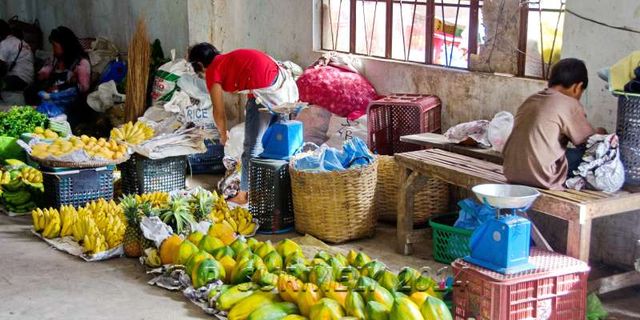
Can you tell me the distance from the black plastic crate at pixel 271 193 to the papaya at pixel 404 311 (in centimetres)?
272

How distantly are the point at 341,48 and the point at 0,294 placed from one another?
14.8 feet

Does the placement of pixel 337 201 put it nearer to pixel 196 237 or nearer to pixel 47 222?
pixel 196 237

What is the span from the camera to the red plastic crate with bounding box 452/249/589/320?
4.60 metres

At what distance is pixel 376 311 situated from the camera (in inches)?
176

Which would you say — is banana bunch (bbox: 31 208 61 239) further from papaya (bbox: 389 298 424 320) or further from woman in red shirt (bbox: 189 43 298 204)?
papaya (bbox: 389 298 424 320)

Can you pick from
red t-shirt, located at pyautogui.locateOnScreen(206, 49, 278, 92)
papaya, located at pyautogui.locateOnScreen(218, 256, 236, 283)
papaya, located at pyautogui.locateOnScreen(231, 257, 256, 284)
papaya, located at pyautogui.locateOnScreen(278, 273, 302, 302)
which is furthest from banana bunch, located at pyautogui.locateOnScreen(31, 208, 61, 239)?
papaya, located at pyautogui.locateOnScreen(278, 273, 302, 302)

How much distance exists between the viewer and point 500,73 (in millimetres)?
7074

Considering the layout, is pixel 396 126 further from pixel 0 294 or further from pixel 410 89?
pixel 0 294

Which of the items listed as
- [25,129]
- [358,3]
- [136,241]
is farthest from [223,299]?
[25,129]

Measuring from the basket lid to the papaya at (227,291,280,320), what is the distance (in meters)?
1.07

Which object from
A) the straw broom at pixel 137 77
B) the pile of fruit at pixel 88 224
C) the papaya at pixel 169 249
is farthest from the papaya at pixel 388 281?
the straw broom at pixel 137 77

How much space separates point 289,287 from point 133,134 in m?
3.58

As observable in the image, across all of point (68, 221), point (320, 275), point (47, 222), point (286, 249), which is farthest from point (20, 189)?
point (320, 275)

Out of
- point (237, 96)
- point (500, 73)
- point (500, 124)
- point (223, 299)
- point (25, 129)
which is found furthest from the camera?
point (237, 96)
